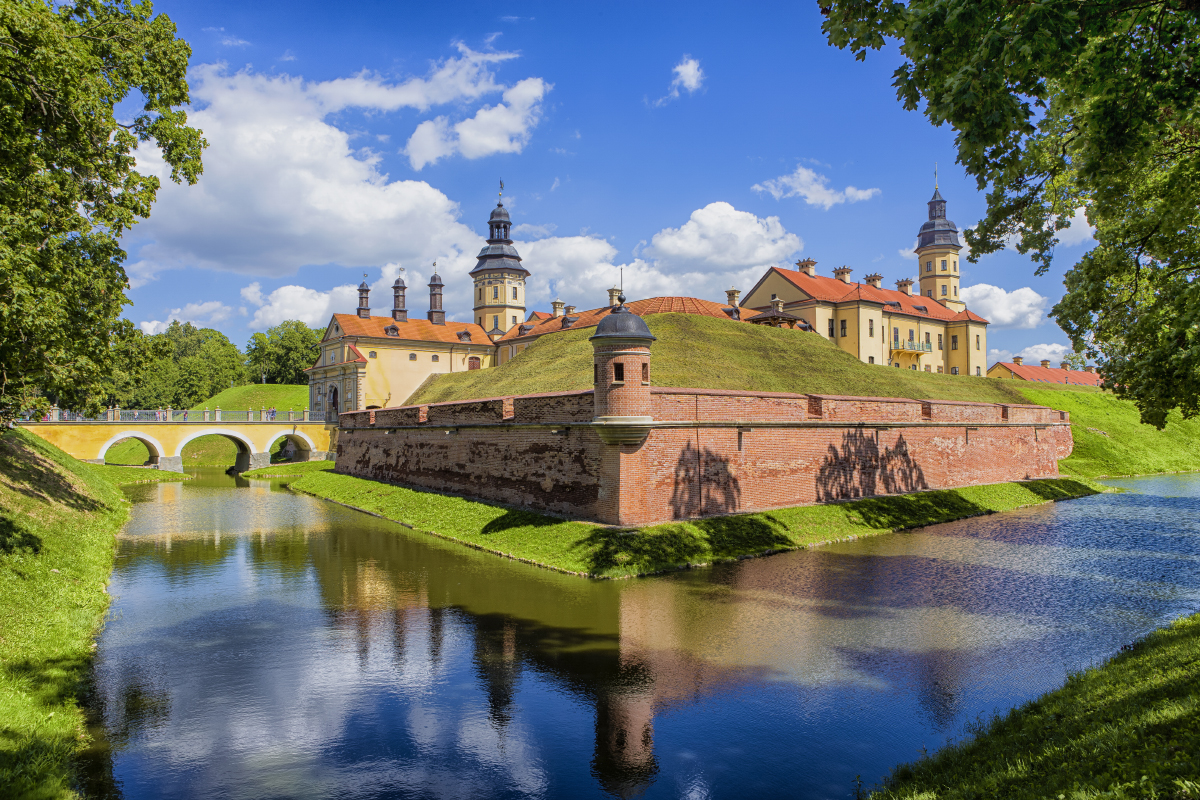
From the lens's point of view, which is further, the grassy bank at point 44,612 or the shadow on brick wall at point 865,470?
the shadow on brick wall at point 865,470

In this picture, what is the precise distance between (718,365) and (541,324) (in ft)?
109

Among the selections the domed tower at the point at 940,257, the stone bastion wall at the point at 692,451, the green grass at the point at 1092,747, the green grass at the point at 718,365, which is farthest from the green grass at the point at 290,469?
the domed tower at the point at 940,257

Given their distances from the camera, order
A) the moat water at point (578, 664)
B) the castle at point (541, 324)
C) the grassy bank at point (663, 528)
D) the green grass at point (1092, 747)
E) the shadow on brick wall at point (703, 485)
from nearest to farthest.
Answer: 1. the green grass at point (1092, 747)
2. the moat water at point (578, 664)
3. the grassy bank at point (663, 528)
4. the shadow on brick wall at point (703, 485)
5. the castle at point (541, 324)

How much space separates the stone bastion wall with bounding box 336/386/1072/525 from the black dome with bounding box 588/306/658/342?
5.08 feet

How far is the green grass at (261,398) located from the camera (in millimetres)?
71688

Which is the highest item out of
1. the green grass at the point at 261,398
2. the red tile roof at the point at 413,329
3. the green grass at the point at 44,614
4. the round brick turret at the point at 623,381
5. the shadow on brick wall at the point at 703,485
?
the red tile roof at the point at 413,329

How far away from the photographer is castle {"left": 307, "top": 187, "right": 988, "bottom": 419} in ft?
185

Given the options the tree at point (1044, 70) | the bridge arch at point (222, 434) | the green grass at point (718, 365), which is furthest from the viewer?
the bridge arch at point (222, 434)

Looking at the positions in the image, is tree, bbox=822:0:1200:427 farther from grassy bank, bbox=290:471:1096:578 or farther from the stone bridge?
the stone bridge

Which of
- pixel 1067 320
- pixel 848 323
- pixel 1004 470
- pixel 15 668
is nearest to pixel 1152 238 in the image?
pixel 1067 320

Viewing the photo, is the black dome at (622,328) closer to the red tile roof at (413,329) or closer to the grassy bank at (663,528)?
the grassy bank at (663,528)

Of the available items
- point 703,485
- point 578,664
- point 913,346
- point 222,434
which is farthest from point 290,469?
point 913,346

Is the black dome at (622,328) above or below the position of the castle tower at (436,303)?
below

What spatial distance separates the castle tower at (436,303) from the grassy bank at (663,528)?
39.8 meters
